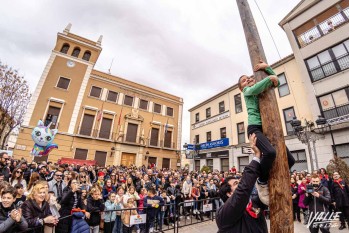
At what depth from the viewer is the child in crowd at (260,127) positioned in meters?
1.64

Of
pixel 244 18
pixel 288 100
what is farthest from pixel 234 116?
pixel 244 18

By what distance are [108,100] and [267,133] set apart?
2249cm

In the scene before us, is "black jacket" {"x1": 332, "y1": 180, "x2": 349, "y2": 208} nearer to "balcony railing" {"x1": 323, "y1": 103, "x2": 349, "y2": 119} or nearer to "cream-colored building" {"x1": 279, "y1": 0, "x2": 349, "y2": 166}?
"cream-colored building" {"x1": 279, "y1": 0, "x2": 349, "y2": 166}

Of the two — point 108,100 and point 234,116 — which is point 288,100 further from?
point 108,100

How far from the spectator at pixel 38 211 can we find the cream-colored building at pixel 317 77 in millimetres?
10232

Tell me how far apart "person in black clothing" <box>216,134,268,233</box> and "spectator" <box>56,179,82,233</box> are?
186 inches

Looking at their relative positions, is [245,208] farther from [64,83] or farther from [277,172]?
[64,83]

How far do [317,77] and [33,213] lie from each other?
56.8 feet

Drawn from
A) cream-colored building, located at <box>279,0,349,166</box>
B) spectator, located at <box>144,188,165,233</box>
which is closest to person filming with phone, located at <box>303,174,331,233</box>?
spectator, located at <box>144,188,165,233</box>

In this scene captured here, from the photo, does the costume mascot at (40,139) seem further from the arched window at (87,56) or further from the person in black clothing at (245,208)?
the person in black clothing at (245,208)

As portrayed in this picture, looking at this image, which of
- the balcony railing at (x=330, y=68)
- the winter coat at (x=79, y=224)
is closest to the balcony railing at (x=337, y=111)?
the balcony railing at (x=330, y=68)

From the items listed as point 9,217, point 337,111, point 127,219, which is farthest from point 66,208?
point 337,111

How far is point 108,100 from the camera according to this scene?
2211cm

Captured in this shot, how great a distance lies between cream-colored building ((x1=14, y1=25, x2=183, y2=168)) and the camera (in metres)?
18.2
